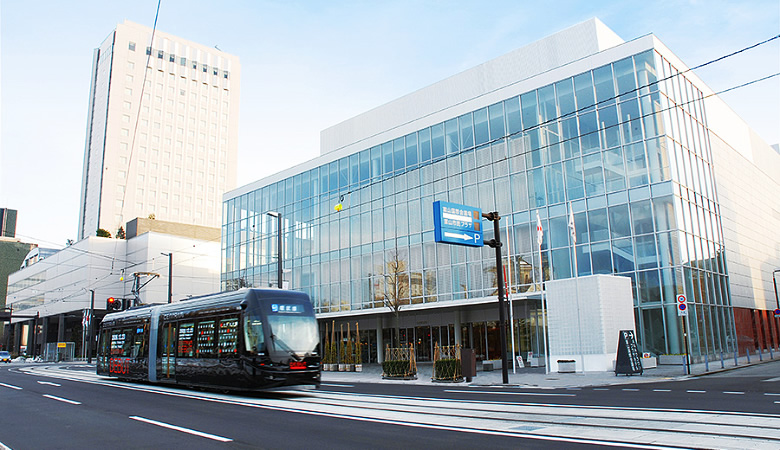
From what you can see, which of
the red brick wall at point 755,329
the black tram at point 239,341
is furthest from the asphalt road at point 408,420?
the red brick wall at point 755,329

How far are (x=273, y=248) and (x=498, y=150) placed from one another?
72.2ft


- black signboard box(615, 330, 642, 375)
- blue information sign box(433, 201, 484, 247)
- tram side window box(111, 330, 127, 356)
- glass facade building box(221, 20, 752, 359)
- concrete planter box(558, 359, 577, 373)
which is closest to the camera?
black signboard box(615, 330, 642, 375)

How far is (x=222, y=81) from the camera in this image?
123125mm

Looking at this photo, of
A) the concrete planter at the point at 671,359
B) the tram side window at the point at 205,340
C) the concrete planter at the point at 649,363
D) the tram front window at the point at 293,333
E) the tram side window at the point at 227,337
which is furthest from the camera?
the concrete planter at the point at 671,359

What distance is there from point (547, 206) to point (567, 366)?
9.48 m

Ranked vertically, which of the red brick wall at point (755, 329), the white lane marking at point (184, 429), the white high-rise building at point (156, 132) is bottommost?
the white lane marking at point (184, 429)

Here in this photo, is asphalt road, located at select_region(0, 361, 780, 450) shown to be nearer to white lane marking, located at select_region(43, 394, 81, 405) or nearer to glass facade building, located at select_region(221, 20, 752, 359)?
white lane marking, located at select_region(43, 394, 81, 405)

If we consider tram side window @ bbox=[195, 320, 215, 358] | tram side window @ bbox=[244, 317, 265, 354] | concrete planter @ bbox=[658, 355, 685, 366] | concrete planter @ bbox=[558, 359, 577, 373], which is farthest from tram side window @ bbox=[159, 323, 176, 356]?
Answer: concrete planter @ bbox=[658, 355, 685, 366]

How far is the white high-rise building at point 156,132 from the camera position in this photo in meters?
106

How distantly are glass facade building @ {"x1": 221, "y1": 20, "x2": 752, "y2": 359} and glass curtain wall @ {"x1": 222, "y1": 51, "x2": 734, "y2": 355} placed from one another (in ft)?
0.25

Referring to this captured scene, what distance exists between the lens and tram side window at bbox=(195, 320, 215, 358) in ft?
58.3

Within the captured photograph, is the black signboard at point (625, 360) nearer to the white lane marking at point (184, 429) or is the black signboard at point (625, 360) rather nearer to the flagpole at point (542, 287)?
the flagpole at point (542, 287)

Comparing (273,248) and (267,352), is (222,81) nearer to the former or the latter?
(273,248)

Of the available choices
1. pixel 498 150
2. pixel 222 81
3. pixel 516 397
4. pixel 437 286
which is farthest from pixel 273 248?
pixel 222 81
